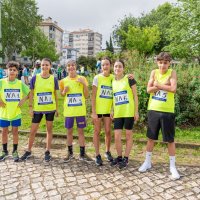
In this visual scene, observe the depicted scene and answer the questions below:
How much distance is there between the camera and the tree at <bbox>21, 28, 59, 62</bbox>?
5356cm

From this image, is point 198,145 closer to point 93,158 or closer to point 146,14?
point 93,158

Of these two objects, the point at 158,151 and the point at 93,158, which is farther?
the point at 158,151

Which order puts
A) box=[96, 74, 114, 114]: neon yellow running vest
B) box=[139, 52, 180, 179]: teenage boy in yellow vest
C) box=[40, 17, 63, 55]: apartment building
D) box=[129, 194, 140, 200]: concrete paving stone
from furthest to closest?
box=[40, 17, 63, 55]: apartment building → box=[96, 74, 114, 114]: neon yellow running vest → box=[139, 52, 180, 179]: teenage boy in yellow vest → box=[129, 194, 140, 200]: concrete paving stone

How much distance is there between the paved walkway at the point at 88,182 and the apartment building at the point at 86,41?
171800 mm

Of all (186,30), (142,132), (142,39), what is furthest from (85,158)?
(142,39)

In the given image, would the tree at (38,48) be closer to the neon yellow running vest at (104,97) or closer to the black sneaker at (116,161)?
the neon yellow running vest at (104,97)

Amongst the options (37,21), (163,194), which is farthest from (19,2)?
(163,194)

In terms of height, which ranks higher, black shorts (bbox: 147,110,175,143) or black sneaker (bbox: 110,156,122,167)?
black shorts (bbox: 147,110,175,143)

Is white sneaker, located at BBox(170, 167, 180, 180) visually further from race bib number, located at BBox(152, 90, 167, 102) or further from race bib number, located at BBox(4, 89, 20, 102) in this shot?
race bib number, located at BBox(4, 89, 20, 102)

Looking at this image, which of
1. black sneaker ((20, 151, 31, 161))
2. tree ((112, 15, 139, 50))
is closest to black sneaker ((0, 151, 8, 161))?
black sneaker ((20, 151, 31, 161))

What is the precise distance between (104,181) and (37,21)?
50181 mm

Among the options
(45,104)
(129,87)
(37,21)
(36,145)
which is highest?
(37,21)

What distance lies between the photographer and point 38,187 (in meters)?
4.20

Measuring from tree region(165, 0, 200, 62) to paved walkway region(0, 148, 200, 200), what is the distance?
1859 centimetres
